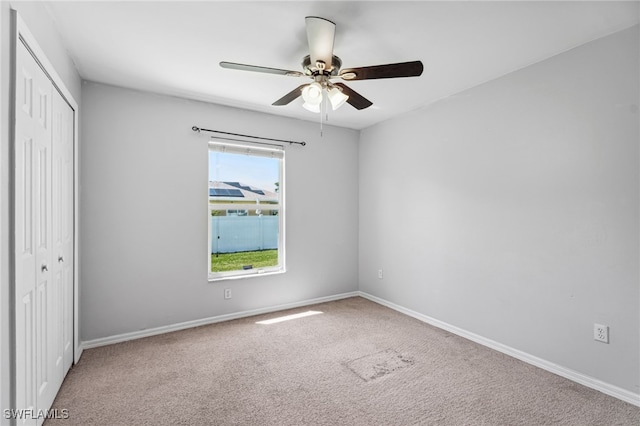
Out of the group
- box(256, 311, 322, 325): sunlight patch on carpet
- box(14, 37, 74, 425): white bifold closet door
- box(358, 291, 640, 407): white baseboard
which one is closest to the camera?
box(14, 37, 74, 425): white bifold closet door

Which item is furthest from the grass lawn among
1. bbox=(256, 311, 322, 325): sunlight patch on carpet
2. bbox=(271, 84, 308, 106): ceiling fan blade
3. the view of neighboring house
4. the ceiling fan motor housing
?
the ceiling fan motor housing

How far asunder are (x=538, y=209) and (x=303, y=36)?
237 cm

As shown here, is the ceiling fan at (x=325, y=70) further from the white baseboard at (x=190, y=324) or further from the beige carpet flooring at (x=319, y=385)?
the white baseboard at (x=190, y=324)

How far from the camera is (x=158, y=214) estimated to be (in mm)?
3197

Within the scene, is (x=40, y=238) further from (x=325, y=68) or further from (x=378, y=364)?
(x=378, y=364)

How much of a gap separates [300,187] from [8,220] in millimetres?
3013

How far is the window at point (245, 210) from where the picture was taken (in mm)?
3602

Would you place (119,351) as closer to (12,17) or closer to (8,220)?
(8,220)

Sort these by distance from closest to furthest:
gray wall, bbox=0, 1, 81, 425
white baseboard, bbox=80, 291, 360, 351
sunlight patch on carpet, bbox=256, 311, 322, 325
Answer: gray wall, bbox=0, 1, 81, 425 → white baseboard, bbox=80, 291, 360, 351 → sunlight patch on carpet, bbox=256, 311, 322, 325

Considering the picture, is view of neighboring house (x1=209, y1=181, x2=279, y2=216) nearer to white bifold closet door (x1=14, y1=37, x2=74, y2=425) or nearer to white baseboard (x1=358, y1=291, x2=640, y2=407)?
white bifold closet door (x1=14, y1=37, x2=74, y2=425)

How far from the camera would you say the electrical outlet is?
2158 mm

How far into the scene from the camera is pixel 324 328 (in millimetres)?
3322

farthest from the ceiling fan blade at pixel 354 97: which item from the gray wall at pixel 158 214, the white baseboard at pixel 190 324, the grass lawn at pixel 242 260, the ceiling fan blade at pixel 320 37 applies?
the white baseboard at pixel 190 324

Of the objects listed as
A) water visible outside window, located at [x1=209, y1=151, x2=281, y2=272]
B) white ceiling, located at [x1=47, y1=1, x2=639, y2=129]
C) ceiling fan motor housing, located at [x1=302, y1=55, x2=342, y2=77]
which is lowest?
water visible outside window, located at [x1=209, y1=151, x2=281, y2=272]
